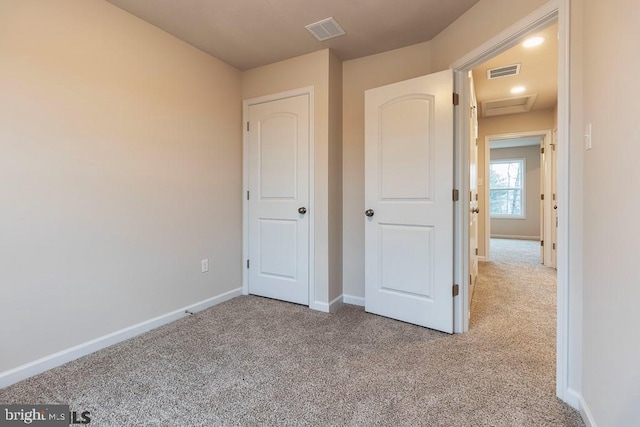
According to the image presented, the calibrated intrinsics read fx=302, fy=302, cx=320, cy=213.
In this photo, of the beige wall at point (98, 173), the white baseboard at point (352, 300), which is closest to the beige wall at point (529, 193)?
the white baseboard at point (352, 300)

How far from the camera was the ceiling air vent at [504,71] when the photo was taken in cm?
314

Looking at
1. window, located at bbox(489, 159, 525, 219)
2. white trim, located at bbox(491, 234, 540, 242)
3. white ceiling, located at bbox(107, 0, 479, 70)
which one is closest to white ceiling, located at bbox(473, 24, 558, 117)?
white ceiling, located at bbox(107, 0, 479, 70)

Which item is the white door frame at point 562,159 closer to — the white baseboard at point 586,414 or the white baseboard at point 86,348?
the white baseboard at point 586,414

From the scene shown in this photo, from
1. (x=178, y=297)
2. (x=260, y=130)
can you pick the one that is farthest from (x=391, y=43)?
(x=178, y=297)

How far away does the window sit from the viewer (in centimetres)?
779

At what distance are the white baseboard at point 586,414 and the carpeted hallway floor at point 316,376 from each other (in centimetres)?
5

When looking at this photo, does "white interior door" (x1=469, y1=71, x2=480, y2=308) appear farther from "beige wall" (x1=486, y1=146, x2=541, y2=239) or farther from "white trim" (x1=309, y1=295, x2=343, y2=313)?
"beige wall" (x1=486, y1=146, x2=541, y2=239)

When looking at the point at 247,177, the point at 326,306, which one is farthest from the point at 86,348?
the point at 247,177

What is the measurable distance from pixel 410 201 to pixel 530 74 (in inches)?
92.0

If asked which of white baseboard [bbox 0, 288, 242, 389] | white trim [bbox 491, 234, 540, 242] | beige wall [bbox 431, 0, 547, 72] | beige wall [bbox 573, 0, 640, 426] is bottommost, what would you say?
white baseboard [bbox 0, 288, 242, 389]

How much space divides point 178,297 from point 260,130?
172 centimetres

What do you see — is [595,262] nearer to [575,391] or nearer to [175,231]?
[575,391]

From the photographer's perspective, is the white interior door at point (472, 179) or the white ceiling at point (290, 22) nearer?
the white ceiling at point (290, 22)

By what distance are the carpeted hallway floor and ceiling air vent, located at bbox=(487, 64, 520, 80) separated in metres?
2.47
